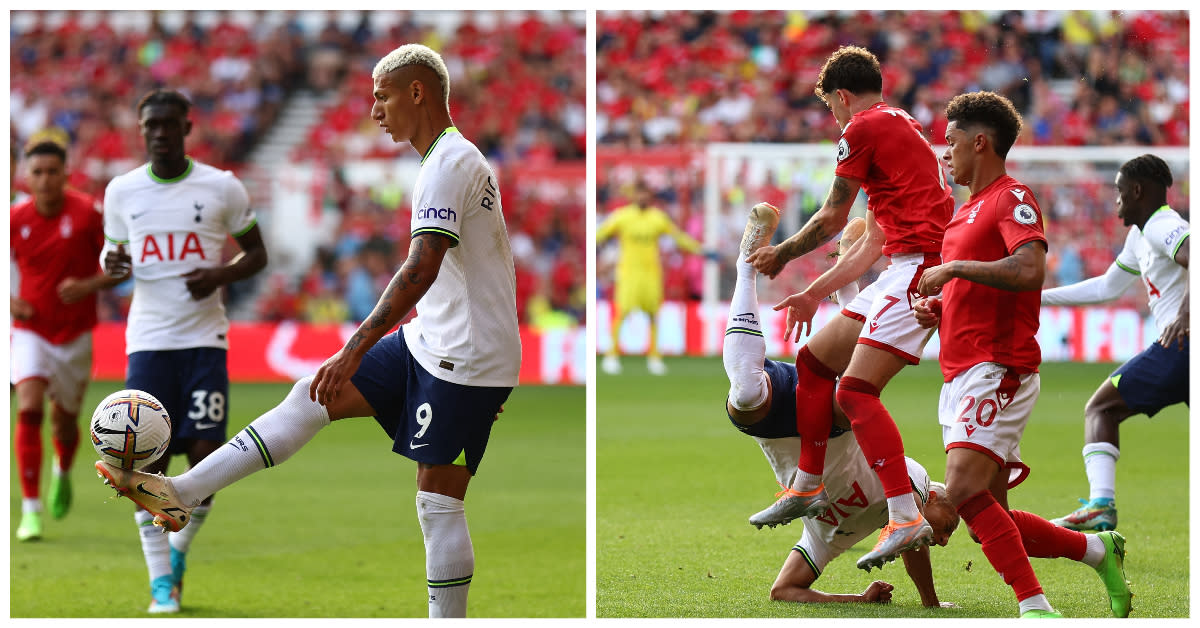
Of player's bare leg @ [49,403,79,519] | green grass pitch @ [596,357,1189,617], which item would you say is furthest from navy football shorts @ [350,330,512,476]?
player's bare leg @ [49,403,79,519]

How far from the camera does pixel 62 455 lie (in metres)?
6.73

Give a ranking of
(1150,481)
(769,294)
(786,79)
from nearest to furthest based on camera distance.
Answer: (1150,481), (769,294), (786,79)

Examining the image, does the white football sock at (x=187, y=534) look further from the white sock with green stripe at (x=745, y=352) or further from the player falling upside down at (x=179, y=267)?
the white sock with green stripe at (x=745, y=352)

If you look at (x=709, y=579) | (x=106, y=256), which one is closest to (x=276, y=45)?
(x=106, y=256)

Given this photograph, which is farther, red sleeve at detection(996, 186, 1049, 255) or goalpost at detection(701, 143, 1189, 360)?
goalpost at detection(701, 143, 1189, 360)

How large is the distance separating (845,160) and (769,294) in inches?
435

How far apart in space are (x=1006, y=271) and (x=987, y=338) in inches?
10.9

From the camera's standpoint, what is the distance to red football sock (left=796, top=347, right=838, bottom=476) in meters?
4.32

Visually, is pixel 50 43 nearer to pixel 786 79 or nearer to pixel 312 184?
pixel 312 184

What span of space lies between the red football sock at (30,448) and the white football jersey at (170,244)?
5.84ft

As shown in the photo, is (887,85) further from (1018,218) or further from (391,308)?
(391,308)

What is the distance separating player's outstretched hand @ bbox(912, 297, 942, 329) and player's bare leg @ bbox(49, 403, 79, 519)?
15.1ft

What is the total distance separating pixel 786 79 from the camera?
16.7m

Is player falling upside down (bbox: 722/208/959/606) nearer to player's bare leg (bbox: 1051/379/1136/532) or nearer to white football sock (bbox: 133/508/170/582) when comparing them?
player's bare leg (bbox: 1051/379/1136/532)
